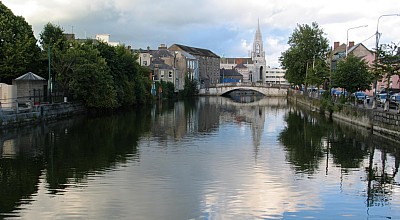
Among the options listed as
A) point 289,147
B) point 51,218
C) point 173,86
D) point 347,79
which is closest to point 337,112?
point 347,79

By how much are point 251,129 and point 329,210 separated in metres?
26.5

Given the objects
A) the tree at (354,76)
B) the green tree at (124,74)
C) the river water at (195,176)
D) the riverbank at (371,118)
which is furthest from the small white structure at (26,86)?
the tree at (354,76)

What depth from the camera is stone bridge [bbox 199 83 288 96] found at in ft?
411

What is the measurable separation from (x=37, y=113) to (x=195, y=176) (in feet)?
83.2

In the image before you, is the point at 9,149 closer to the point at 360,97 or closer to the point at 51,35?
the point at 51,35

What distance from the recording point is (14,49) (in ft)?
162

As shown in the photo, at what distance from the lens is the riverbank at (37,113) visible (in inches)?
1431

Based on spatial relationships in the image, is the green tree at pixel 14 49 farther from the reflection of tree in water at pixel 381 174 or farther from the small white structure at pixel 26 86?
the reflection of tree in water at pixel 381 174

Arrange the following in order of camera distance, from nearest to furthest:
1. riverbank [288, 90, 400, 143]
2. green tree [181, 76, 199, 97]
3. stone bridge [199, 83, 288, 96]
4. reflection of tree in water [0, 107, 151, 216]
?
reflection of tree in water [0, 107, 151, 216] → riverbank [288, 90, 400, 143] → green tree [181, 76, 199, 97] → stone bridge [199, 83, 288, 96]

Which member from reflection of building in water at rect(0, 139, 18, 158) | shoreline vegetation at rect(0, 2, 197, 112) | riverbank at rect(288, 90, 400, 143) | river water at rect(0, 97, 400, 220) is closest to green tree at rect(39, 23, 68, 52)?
shoreline vegetation at rect(0, 2, 197, 112)

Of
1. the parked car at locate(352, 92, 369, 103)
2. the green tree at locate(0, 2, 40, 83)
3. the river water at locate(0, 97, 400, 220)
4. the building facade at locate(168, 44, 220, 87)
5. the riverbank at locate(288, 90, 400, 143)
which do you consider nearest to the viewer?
the river water at locate(0, 97, 400, 220)

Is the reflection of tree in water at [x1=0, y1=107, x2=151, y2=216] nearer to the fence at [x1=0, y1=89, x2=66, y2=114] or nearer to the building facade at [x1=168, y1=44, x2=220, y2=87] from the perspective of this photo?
the fence at [x1=0, y1=89, x2=66, y2=114]

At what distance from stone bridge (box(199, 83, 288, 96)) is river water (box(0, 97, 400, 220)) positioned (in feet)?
291

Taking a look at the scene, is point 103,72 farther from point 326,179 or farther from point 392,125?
point 326,179
